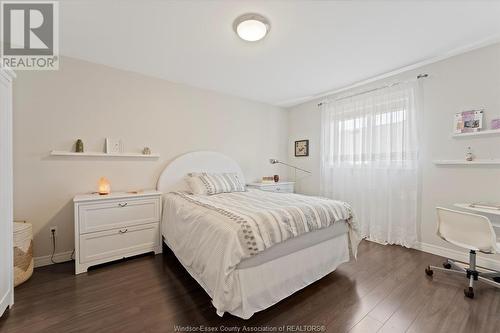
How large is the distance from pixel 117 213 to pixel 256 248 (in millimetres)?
1848

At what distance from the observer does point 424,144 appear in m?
2.83

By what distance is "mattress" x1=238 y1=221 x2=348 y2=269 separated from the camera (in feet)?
5.14

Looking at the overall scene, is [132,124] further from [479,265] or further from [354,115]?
[479,265]

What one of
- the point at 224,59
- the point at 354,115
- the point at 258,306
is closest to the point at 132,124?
the point at 224,59

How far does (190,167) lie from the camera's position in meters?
3.41

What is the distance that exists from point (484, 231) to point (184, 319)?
8.46ft

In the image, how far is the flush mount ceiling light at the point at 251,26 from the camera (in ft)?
6.19

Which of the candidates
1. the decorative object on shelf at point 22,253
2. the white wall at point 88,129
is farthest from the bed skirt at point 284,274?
the white wall at point 88,129

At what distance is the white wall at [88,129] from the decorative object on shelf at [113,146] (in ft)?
0.28

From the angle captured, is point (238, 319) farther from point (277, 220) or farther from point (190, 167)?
point (190, 167)

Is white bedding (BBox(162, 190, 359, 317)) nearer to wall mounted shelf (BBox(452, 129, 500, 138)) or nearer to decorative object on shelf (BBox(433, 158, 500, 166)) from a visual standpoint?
decorative object on shelf (BBox(433, 158, 500, 166))

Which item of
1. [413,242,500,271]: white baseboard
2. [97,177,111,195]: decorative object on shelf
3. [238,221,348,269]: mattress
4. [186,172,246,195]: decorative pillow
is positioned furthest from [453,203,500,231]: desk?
[97,177,111,195]: decorative object on shelf

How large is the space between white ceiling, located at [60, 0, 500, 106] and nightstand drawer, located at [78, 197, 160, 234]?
1767 millimetres

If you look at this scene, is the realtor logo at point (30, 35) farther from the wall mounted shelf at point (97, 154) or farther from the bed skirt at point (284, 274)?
the bed skirt at point (284, 274)
